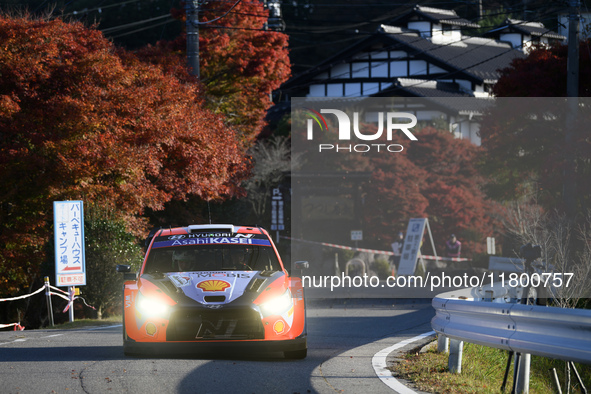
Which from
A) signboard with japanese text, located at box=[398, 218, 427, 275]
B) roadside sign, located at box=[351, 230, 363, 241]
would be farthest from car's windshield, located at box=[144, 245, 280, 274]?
roadside sign, located at box=[351, 230, 363, 241]

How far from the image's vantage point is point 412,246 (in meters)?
26.7

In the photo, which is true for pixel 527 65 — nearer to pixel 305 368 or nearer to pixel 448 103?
pixel 448 103

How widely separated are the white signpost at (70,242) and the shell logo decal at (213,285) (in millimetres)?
9377

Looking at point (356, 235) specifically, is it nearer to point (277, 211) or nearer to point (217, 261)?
point (277, 211)

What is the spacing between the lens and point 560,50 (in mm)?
26656

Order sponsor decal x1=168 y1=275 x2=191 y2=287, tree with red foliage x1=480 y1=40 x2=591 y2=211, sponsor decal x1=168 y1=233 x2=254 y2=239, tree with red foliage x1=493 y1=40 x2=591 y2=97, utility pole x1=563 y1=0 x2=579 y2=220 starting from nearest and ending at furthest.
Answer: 1. sponsor decal x1=168 y1=275 x2=191 y2=287
2. sponsor decal x1=168 y1=233 x2=254 y2=239
3. utility pole x1=563 y1=0 x2=579 y2=220
4. tree with red foliage x1=480 y1=40 x2=591 y2=211
5. tree with red foliage x1=493 y1=40 x2=591 y2=97

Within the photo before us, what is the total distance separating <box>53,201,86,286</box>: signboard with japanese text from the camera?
17875mm

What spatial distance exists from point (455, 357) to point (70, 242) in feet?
37.7

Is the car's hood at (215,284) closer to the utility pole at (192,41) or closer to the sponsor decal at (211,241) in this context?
the sponsor decal at (211,241)

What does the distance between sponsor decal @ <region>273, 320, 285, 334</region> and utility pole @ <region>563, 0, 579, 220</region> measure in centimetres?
1470

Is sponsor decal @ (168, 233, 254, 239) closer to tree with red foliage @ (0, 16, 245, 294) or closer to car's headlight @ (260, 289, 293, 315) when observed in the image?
car's headlight @ (260, 289, 293, 315)

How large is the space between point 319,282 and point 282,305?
64.3 ft

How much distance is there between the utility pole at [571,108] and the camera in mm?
21891

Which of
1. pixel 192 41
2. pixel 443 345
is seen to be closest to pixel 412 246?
pixel 192 41
